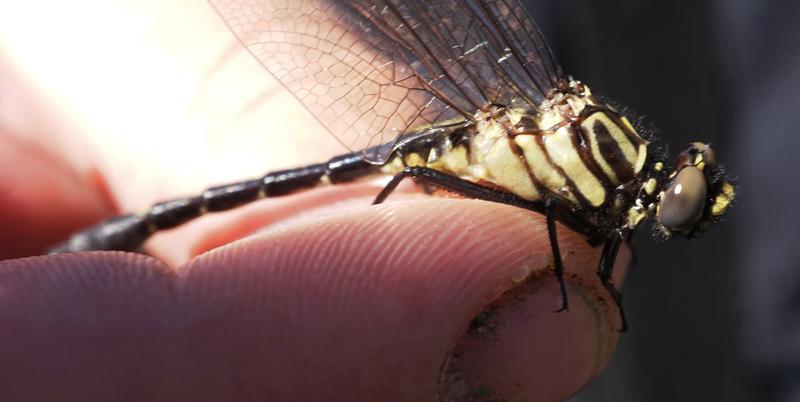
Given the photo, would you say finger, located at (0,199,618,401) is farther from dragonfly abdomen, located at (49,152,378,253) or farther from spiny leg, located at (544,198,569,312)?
dragonfly abdomen, located at (49,152,378,253)

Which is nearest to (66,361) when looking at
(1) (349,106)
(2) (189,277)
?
(2) (189,277)

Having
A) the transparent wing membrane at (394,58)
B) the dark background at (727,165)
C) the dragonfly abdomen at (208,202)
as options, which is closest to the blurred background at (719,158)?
the dark background at (727,165)

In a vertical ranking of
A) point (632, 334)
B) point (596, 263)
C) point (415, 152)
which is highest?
point (415, 152)

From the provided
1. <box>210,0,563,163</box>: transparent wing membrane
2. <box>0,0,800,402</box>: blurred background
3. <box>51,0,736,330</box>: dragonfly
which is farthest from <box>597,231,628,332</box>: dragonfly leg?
<box>0,0,800,402</box>: blurred background

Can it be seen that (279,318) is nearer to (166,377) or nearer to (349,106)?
(166,377)

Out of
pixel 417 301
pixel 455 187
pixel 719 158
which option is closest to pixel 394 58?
pixel 455 187

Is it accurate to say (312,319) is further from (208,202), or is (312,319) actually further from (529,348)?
(208,202)
